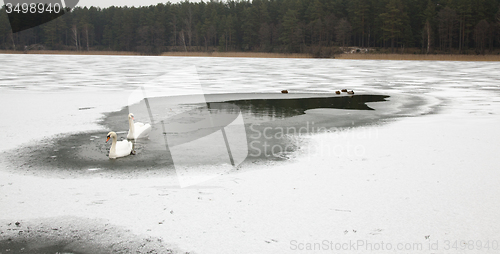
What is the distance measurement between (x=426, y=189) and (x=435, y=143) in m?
2.41

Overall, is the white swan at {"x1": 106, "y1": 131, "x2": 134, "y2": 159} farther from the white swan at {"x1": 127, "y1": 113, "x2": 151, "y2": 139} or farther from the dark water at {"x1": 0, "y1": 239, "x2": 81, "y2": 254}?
the dark water at {"x1": 0, "y1": 239, "x2": 81, "y2": 254}

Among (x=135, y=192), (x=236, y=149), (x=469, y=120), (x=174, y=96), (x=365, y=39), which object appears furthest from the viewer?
(x=365, y=39)

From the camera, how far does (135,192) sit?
A: 176 inches

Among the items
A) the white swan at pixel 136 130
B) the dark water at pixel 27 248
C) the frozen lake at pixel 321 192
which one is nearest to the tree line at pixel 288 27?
the frozen lake at pixel 321 192

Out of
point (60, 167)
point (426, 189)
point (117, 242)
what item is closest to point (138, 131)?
point (60, 167)

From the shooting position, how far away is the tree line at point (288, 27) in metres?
77.4

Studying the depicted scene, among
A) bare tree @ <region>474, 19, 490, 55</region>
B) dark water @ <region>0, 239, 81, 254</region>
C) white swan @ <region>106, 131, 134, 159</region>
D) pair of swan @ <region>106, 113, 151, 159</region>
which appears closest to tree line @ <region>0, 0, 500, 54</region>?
bare tree @ <region>474, 19, 490, 55</region>

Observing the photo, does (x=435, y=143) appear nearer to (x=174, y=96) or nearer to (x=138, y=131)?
(x=138, y=131)

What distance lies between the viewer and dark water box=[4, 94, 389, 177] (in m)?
5.51

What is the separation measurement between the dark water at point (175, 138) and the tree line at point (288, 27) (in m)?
46.5

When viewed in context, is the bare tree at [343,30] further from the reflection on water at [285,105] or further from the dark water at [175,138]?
the dark water at [175,138]

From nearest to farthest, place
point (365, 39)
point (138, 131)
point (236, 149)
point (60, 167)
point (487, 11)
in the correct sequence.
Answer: point (60, 167) → point (236, 149) → point (138, 131) → point (487, 11) → point (365, 39)

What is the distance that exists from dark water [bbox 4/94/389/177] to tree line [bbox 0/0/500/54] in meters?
46.5

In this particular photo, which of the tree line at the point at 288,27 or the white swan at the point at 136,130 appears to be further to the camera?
the tree line at the point at 288,27
